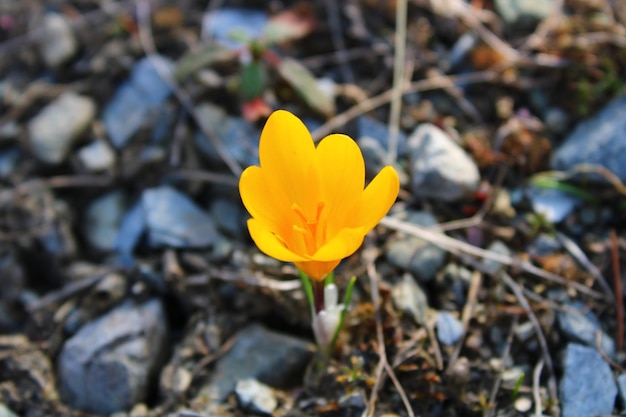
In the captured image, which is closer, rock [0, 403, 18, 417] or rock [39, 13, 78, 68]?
rock [0, 403, 18, 417]

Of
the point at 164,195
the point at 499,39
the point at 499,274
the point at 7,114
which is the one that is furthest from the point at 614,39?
the point at 7,114

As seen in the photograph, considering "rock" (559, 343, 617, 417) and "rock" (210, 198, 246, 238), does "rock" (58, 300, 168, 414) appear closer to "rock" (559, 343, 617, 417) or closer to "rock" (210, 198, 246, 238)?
"rock" (210, 198, 246, 238)

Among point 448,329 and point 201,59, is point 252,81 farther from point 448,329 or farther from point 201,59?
point 448,329

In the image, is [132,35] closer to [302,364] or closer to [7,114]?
[7,114]

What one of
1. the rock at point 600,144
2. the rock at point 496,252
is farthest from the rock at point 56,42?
the rock at point 600,144

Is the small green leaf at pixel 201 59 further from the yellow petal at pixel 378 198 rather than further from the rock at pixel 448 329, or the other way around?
the rock at pixel 448 329

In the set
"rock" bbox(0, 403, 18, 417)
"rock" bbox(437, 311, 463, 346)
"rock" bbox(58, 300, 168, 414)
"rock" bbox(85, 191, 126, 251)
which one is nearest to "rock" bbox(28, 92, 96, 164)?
"rock" bbox(85, 191, 126, 251)
